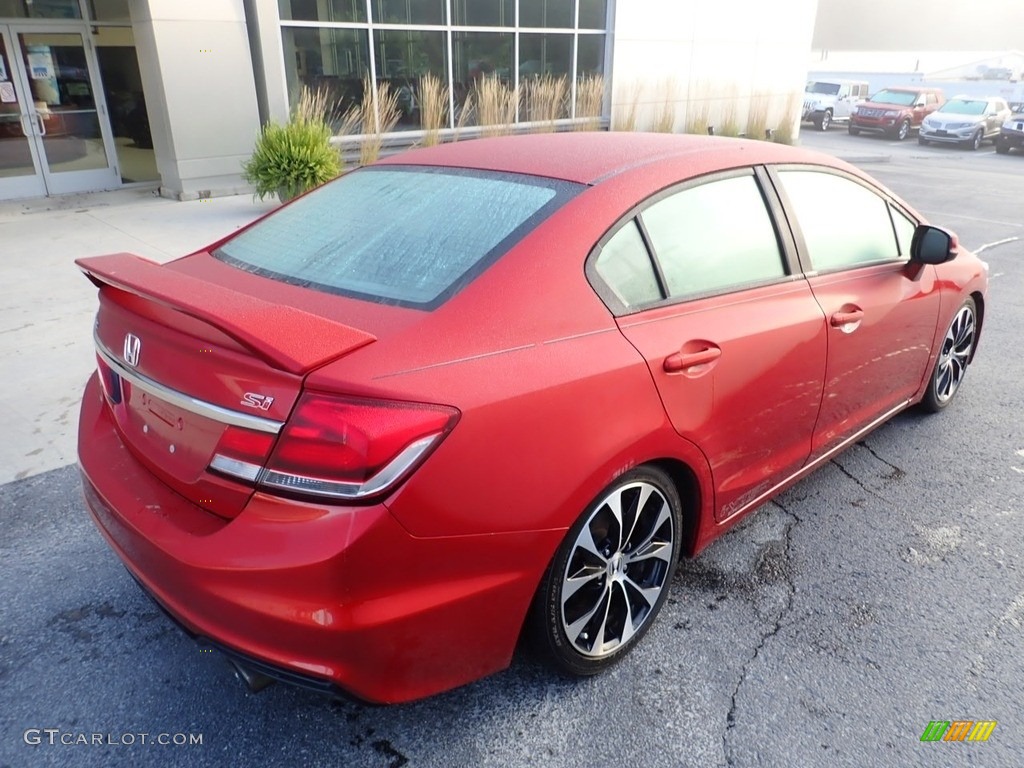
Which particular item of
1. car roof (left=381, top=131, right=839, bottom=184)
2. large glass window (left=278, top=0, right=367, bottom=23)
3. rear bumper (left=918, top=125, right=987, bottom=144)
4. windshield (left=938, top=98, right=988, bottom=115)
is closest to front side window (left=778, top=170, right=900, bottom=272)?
car roof (left=381, top=131, right=839, bottom=184)

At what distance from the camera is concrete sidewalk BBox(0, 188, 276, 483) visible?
4.09 m

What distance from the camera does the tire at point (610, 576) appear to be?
2.19 meters

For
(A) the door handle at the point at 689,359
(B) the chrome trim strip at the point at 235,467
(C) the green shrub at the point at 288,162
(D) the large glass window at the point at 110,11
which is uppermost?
(D) the large glass window at the point at 110,11

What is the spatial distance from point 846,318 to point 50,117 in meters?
11.3

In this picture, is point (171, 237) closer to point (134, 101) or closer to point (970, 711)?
point (134, 101)

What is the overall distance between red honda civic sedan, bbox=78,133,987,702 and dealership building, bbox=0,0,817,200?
840 cm

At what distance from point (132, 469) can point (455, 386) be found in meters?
1.06

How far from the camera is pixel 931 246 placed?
11.4 feet

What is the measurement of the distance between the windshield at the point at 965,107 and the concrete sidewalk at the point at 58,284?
23.3 meters

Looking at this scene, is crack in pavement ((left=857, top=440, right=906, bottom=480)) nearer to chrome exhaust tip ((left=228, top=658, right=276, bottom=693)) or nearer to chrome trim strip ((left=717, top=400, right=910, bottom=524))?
chrome trim strip ((left=717, top=400, right=910, bottom=524))

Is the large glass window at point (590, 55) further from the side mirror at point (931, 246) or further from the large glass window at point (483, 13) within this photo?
the side mirror at point (931, 246)

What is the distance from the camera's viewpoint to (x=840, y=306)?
306 centimetres

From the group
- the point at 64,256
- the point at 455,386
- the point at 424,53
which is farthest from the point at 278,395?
the point at 424,53

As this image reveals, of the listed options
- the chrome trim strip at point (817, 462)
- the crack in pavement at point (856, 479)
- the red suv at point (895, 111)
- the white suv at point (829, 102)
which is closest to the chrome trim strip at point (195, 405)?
the chrome trim strip at point (817, 462)
